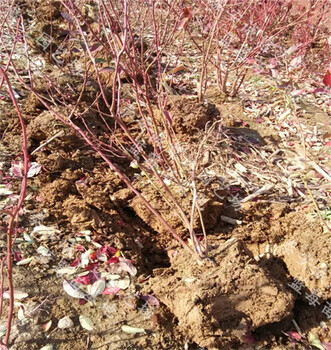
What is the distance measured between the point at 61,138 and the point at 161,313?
54.4 inches

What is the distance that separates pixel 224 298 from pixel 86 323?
600 millimetres

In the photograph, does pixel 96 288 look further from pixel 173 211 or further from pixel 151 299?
pixel 173 211

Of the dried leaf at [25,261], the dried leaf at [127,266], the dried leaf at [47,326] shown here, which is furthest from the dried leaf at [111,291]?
the dried leaf at [25,261]

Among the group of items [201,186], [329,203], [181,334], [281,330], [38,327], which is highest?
[329,203]

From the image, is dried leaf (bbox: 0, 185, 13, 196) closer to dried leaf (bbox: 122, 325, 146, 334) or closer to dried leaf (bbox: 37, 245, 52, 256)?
dried leaf (bbox: 37, 245, 52, 256)

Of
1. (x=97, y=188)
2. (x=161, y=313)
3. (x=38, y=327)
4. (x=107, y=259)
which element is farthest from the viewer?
(x=97, y=188)

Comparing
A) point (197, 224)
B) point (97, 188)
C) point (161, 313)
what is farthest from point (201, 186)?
point (161, 313)

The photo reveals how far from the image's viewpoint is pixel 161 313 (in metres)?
1.56

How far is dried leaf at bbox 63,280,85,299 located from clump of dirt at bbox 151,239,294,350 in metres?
0.34

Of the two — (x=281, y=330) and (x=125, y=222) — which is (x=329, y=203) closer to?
(x=281, y=330)

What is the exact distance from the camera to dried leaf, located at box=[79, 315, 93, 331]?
147cm

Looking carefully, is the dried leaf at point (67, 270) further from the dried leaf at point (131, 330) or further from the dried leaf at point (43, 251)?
the dried leaf at point (131, 330)

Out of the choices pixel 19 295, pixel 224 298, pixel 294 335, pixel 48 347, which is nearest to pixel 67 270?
pixel 19 295

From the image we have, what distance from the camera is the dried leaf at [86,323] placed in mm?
1465
